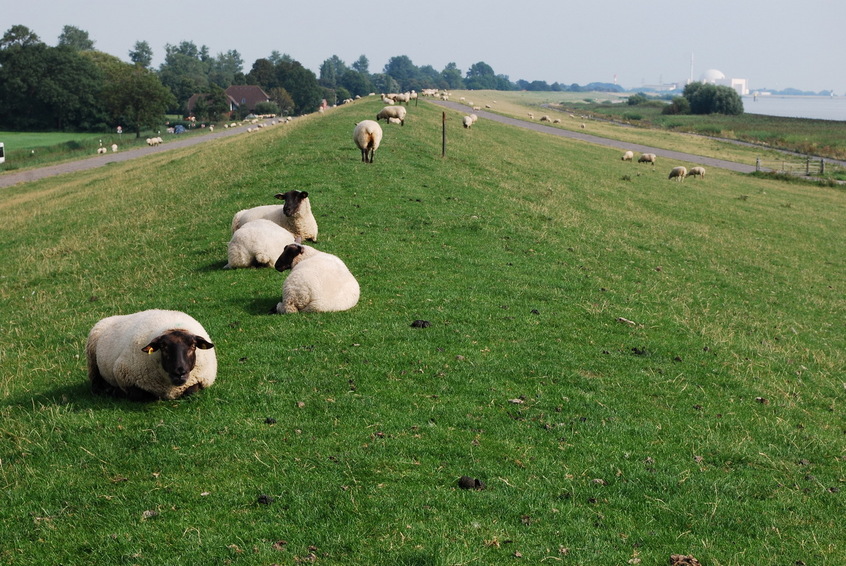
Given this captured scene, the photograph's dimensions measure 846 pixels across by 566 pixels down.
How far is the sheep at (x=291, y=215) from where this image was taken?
687 inches

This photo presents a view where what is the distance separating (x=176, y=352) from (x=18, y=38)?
14593cm

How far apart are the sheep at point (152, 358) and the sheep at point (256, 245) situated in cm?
593

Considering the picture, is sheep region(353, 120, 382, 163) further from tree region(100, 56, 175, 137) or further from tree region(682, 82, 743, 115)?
tree region(682, 82, 743, 115)

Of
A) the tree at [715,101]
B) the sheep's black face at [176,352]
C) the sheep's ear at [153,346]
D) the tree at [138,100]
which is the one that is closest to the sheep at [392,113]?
the sheep's black face at [176,352]

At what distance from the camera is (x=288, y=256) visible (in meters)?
14.8

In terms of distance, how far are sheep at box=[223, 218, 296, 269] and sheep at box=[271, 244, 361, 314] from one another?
2771 millimetres

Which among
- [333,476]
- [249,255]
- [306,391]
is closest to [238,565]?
[333,476]

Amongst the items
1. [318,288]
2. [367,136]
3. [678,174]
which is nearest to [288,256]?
[318,288]

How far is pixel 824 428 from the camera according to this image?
10562mm

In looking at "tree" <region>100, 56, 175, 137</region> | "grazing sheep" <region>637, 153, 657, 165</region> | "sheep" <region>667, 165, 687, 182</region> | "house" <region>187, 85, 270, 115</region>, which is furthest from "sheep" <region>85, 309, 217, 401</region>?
"house" <region>187, 85, 270, 115</region>

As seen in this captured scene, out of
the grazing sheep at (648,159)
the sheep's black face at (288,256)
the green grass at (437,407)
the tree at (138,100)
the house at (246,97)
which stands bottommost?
the green grass at (437,407)

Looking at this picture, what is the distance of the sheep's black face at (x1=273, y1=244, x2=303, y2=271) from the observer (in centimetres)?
1479

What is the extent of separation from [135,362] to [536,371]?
619 centimetres

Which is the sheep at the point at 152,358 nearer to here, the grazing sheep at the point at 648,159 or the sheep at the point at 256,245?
the sheep at the point at 256,245
